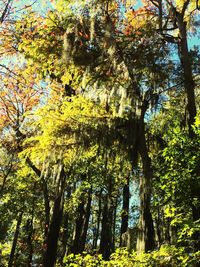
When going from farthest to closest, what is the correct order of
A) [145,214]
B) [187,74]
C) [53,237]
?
1. [53,237]
2. [187,74]
3. [145,214]

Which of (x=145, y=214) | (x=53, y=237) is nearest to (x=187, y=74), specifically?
(x=145, y=214)

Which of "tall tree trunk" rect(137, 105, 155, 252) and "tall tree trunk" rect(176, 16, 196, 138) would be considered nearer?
"tall tree trunk" rect(137, 105, 155, 252)

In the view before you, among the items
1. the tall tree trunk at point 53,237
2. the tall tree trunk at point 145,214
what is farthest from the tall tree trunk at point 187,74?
the tall tree trunk at point 53,237

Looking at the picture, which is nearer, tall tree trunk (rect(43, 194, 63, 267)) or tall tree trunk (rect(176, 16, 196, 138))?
tall tree trunk (rect(176, 16, 196, 138))

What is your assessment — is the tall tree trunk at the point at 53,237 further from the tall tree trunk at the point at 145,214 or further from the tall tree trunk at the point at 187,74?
the tall tree trunk at the point at 187,74

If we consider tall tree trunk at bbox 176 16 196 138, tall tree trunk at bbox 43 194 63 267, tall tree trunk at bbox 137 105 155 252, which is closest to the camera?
tall tree trunk at bbox 137 105 155 252

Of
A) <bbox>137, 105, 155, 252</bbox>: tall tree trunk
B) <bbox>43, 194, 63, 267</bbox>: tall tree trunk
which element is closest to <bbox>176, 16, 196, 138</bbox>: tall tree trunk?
<bbox>137, 105, 155, 252</bbox>: tall tree trunk

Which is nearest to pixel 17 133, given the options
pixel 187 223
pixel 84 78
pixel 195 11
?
pixel 84 78

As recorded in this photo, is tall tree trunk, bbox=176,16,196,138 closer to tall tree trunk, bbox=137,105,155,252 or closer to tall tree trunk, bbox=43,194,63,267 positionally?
tall tree trunk, bbox=137,105,155,252

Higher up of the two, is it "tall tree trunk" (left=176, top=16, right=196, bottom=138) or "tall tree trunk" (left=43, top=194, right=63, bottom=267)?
"tall tree trunk" (left=176, top=16, right=196, bottom=138)

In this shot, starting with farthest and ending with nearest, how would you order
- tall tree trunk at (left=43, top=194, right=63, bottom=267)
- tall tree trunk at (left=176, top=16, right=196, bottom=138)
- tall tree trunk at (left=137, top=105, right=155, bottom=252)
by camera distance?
1. tall tree trunk at (left=43, top=194, right=63, bottom=267)
2. tall tree trunk at (left=176, top=16, right=196, bottom=138)
3. tall tree trunk at (left=137, top=105, right=155, bottom=252)

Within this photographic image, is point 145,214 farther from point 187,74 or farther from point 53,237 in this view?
point 187,74

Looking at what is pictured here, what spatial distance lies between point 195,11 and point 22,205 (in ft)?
55.7

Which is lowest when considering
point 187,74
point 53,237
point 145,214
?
point 53,237
